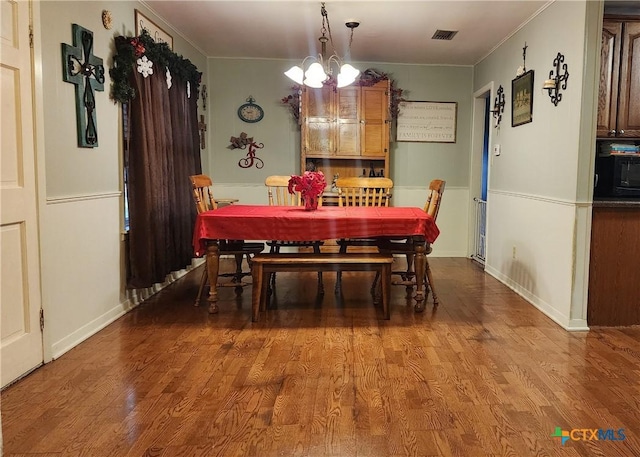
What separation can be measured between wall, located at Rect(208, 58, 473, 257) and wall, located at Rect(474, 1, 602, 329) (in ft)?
3.51

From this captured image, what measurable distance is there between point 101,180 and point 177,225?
1.08 meters

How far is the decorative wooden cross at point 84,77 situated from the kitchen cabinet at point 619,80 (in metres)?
Answer: 3.41

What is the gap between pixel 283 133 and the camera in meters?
6.03

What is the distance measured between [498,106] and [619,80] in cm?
160

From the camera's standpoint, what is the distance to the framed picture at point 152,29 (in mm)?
3856

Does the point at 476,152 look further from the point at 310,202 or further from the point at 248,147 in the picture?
the point at 310,202

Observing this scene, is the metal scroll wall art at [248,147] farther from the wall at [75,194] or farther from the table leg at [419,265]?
the table leg at [419,265]

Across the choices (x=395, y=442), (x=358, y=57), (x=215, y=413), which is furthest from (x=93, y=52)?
(x=358, y=57)

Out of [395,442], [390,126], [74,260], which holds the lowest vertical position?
[395,442]

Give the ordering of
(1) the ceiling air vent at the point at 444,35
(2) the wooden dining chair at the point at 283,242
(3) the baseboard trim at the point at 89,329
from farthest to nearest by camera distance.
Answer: (1) the ceiling air vent at the point at 444,35 < (2) the wooden dining chair at the point at 283,242 < (3) the baseboard trim at the point at 89,329

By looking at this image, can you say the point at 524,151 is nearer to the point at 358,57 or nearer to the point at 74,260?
the point at 358,57

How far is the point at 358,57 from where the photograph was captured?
5746 mm

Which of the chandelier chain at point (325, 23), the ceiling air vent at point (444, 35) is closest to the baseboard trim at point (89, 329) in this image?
the chandelier chain at point (325, 23)

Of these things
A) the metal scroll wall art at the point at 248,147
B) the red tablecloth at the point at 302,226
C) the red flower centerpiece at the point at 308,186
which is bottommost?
the red tablecloth at the point at 302,226
